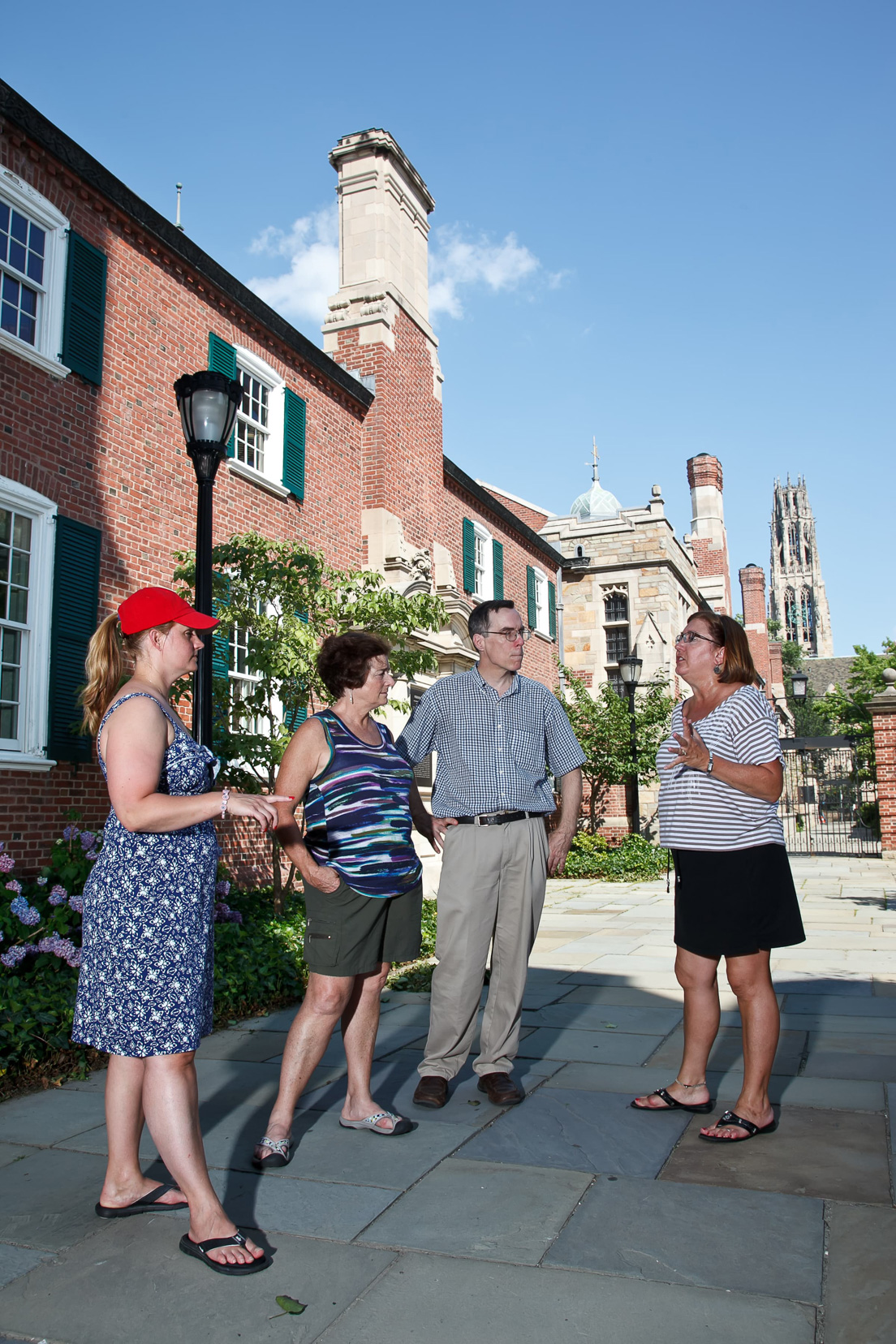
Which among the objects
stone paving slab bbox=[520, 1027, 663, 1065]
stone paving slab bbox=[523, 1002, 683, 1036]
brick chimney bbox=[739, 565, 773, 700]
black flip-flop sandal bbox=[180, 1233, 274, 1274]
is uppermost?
brick chimney bbox=[739, 565, 773, 700]

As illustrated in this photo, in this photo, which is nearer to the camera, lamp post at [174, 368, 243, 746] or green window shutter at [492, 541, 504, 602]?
lamp post at [174, 368, 243, 746]

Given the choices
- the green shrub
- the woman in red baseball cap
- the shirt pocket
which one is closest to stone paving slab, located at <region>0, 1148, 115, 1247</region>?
the woman in red baseball cap

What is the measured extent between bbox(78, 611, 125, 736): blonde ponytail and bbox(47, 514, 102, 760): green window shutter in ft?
17.1

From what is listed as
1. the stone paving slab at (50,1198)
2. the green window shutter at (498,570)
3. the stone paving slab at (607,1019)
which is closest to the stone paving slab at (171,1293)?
the stone paving slab at (50,1198)

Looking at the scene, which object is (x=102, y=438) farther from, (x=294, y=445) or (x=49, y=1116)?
(x=49, y=1116)

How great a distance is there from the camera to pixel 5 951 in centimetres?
555

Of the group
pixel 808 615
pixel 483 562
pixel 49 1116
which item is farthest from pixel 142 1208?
pixel 808 615

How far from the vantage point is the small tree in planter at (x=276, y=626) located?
8266 mm

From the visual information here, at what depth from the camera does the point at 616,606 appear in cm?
2358

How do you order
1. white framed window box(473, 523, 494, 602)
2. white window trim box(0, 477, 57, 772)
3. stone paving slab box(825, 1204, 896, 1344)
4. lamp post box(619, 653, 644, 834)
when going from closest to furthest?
stone paving slab box(825, 1204, 896, 1344), white window trim box(0, 477, 57, 772), lamp post box(619, 653, 644, 834), white framed window box(473, 523, 494, 602)

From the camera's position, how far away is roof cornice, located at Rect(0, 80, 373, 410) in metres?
7.88

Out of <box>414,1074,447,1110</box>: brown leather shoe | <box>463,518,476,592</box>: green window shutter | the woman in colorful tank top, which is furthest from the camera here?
<box>463,518,476,592</box>: green window shutter

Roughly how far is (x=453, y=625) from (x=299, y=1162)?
12.1m

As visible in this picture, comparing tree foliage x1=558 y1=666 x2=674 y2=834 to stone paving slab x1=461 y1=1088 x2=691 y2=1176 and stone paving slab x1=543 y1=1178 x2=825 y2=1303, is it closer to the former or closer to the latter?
stone paving slab x1=461 y1=1088 x2=691 y2=1176
